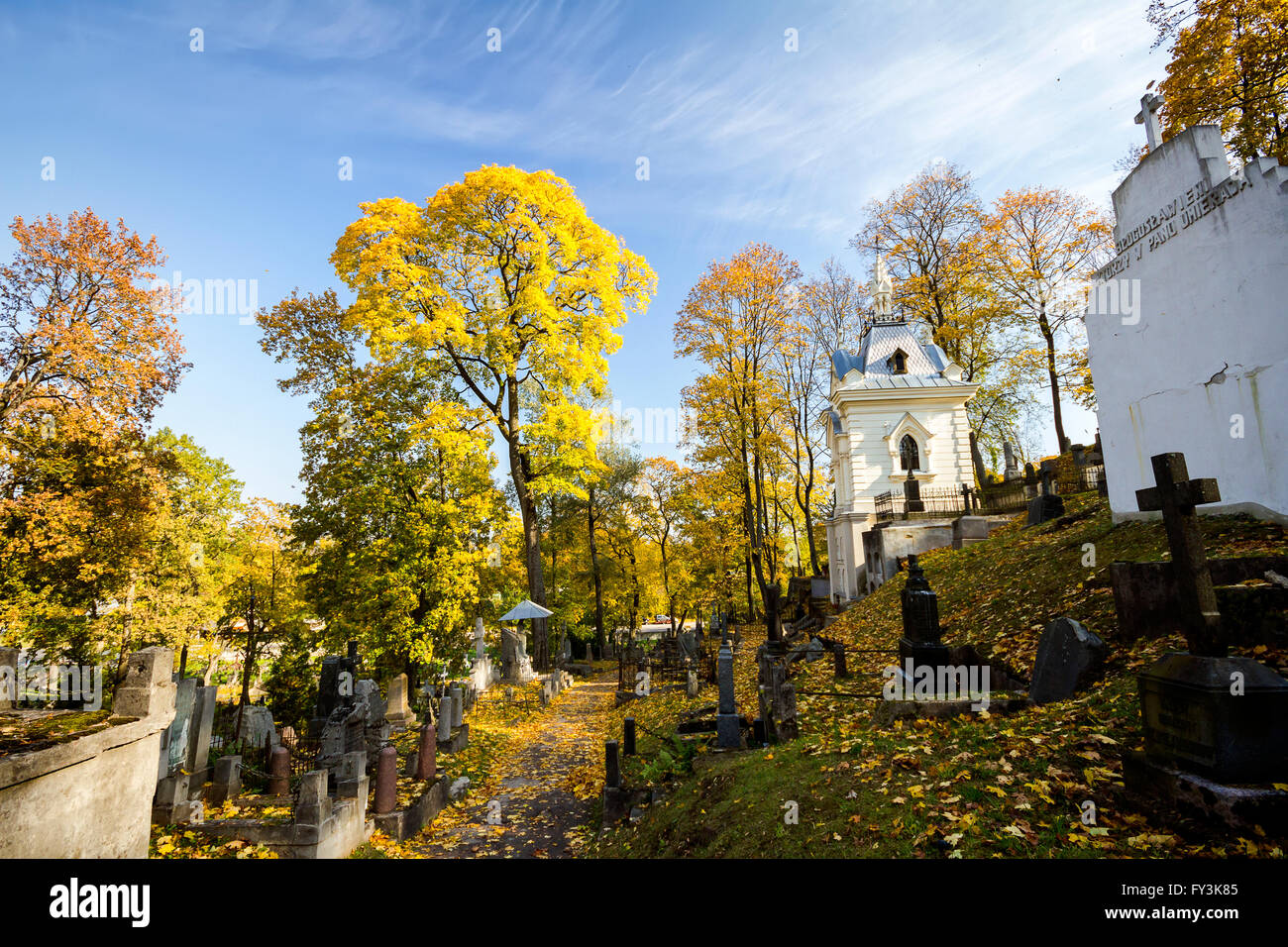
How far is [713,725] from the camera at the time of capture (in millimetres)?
9781

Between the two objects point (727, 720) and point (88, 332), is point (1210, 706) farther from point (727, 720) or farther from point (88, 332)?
point (88, 332)

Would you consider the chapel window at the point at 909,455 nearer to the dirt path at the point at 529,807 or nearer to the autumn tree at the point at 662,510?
the autumn tree at the point at 662,510

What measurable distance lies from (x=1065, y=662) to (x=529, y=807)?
7.44m

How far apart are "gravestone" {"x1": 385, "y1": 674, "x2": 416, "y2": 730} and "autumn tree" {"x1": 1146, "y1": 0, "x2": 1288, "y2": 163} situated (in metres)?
18.2

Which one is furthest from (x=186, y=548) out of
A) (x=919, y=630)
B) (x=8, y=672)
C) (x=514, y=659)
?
(x=919, y=630)

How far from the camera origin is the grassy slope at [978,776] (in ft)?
11.6

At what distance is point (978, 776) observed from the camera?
14.8 feet

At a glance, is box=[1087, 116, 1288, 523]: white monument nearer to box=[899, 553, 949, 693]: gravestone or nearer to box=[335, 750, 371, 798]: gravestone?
box=[899, 553, 949, 693]: gravestone

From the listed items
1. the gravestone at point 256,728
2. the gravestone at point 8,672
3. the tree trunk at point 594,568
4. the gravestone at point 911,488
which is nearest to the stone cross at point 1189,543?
the gravestone at point 8,672

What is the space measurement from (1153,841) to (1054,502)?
15.1m

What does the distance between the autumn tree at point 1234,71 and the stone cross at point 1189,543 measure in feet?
26.1

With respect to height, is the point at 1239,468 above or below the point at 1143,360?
below
